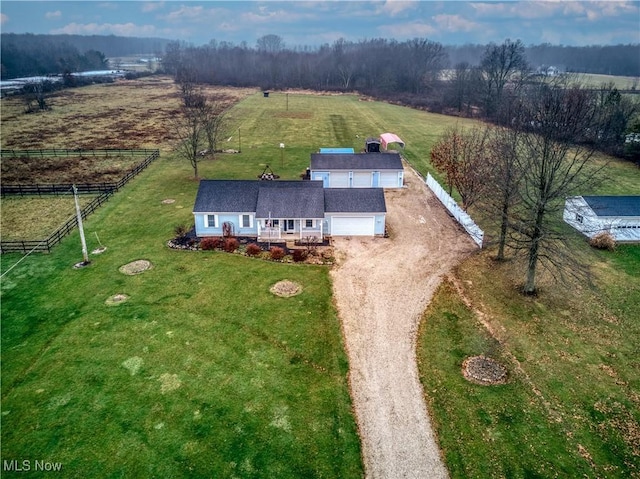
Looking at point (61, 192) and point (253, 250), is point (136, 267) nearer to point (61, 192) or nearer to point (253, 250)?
point (253, 250)

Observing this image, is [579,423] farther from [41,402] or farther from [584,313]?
[41,402]

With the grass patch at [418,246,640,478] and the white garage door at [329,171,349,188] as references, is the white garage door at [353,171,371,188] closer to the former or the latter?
the white garage door at [329,171,349,188]

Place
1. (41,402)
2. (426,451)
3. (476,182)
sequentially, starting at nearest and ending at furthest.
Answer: (426,451) → (41,402) → (476,182)

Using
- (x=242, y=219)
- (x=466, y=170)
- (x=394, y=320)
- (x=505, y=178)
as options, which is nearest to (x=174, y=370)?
(x=394, y=320)

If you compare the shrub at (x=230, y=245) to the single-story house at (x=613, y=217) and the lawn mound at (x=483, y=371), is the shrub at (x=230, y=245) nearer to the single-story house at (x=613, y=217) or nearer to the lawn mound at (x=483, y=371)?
the lawn mound at (x=483, y=371)

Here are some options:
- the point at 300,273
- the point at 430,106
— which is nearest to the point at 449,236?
the point at 300,273

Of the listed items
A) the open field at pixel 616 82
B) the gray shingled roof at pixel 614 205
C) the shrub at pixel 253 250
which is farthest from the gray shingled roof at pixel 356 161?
the open field at pixel 616 82

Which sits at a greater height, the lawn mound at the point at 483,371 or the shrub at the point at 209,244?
the shrub at the point at 209,244
